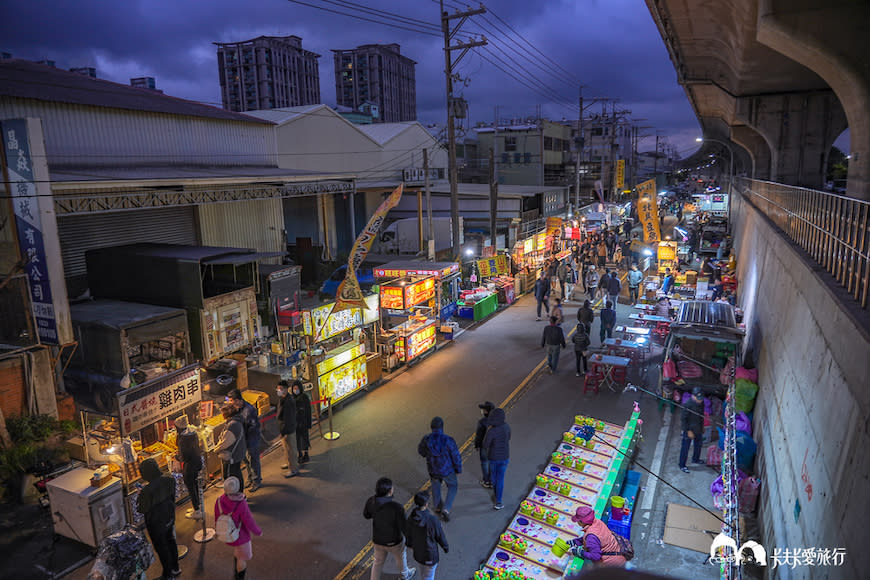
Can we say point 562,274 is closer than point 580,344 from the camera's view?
No

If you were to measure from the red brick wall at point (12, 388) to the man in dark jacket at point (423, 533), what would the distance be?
28.8 feet

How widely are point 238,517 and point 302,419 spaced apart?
10.3 feet

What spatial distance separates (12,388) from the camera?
10328mm

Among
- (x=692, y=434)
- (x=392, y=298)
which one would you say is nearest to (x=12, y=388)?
(x=392, y=298)

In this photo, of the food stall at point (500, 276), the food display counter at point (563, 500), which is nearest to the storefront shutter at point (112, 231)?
Answer: the food stall at point (500, 276)

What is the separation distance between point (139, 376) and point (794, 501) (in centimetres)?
1235

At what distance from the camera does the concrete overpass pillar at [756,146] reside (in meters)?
32.0

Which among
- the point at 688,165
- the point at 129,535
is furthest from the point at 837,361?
the point at 688,165

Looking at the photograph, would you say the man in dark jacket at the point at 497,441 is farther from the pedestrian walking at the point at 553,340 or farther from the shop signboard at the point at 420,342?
the shop signboard at the point at 420,342

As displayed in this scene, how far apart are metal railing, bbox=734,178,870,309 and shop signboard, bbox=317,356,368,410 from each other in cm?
936

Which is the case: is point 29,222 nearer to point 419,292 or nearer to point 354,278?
point 354,278

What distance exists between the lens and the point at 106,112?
18484 millimetres

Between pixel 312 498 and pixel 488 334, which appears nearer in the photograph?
pixel 312 498

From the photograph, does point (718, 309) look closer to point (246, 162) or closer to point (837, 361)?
point (837, 361)
